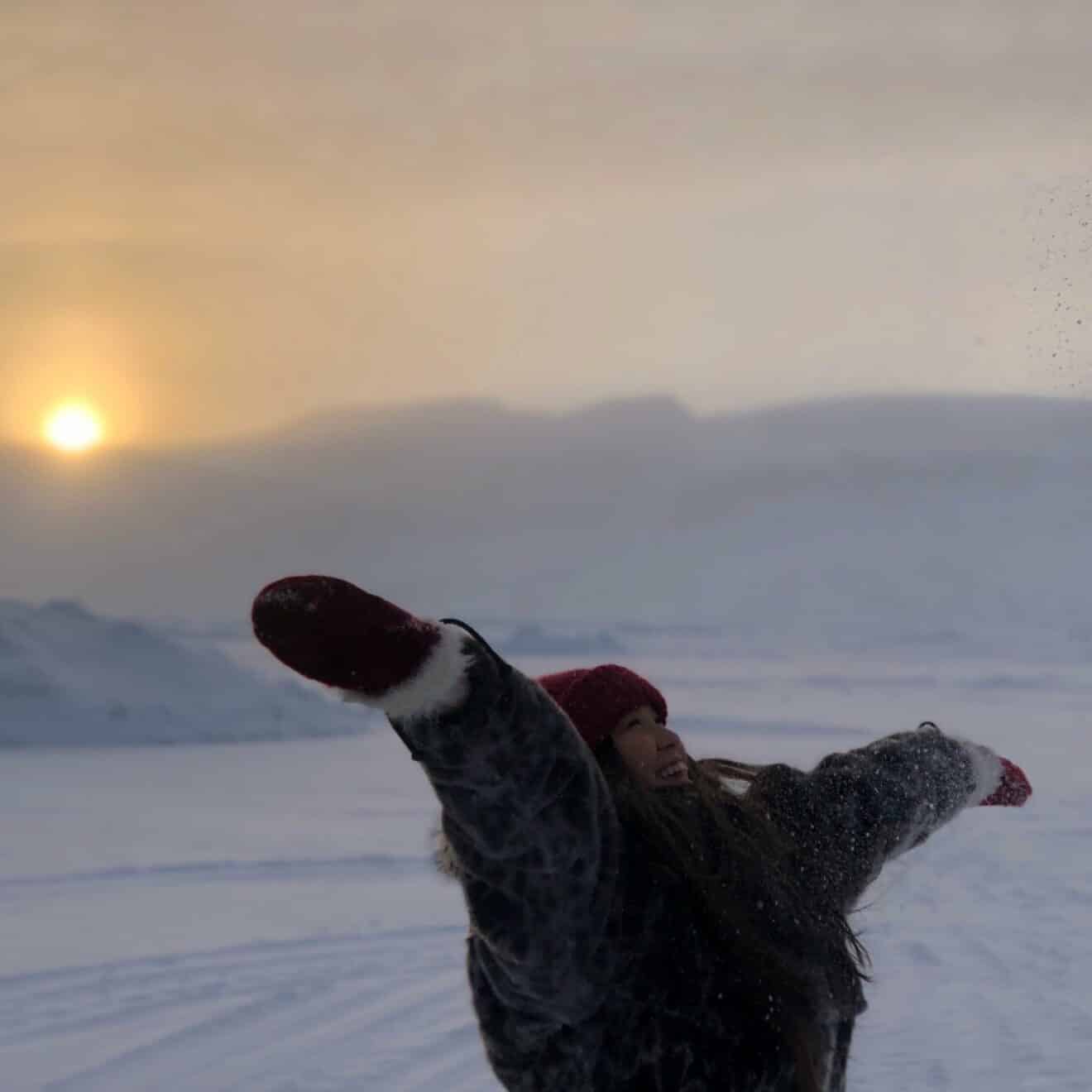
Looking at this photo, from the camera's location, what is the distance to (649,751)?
197cm

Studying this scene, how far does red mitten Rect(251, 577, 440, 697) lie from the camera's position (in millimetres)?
1489

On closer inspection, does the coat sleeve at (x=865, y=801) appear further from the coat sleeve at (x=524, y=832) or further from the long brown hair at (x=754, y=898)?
the coat sleeve at (x=524, y=832)

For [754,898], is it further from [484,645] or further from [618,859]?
[484,645]

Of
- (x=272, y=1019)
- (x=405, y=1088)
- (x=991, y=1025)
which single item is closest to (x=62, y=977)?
(x=272, y=1019)

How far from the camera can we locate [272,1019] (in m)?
4.60

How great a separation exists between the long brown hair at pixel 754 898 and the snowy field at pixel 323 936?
0.30 m

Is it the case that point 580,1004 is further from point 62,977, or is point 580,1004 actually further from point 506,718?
point 62,977

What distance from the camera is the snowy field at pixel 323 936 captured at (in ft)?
13.9

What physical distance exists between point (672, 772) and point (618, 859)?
0.18m

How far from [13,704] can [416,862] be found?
586 cm

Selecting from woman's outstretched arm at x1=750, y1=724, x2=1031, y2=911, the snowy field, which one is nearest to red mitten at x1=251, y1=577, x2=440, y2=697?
woman's outstretched arm at x1=750, y1=724, x2=1031, y2=911

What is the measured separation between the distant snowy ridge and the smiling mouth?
9.88 meters

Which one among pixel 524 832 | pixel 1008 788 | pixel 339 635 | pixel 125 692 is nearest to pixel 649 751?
pixel 524 832

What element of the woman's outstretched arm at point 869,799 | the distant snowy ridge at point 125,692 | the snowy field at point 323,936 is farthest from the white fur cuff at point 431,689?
the distant snowy ridge at point 125,692
